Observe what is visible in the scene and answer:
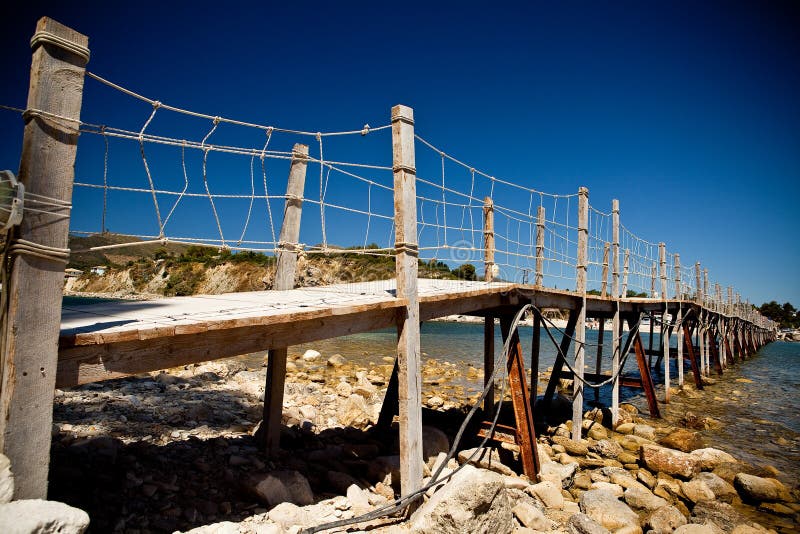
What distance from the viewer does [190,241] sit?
3055mm

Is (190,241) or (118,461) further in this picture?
(118,461)

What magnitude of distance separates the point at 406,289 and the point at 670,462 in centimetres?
584

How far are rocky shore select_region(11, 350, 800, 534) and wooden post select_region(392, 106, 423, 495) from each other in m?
0.51

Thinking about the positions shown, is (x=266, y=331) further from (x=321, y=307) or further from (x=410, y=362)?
(x=410, y=362)

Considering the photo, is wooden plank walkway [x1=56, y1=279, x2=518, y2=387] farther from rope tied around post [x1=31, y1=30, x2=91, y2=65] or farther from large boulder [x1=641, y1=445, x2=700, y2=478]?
large boulder [x1=641, y1=445, x2=700, y2=478]

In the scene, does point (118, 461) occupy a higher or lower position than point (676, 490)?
higher

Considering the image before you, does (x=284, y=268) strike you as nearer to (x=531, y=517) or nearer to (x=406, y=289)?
(x=406, y=289)

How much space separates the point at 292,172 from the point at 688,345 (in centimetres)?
1701

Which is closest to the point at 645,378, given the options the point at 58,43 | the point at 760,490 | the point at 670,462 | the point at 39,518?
the point at 670,462

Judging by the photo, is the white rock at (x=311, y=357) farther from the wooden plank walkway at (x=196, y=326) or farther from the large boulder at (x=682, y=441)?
the wooden plank walkway at (x=196, y=326)

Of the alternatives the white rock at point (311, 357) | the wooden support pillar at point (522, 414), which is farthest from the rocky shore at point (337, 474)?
the white rock at point (311, 357)

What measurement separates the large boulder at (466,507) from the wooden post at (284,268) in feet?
7.48

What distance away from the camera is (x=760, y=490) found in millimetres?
6246

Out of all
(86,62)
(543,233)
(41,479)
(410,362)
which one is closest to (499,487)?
(410,362)
